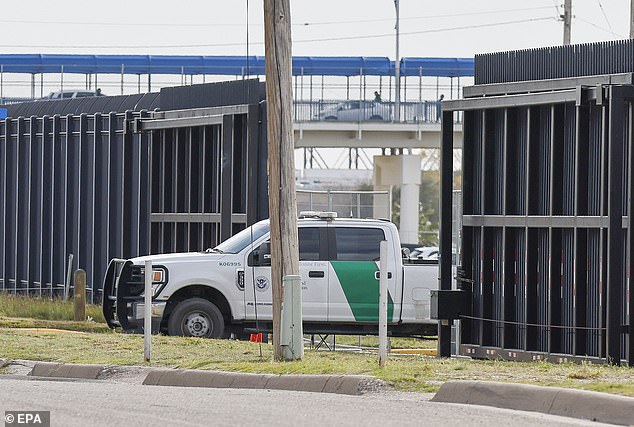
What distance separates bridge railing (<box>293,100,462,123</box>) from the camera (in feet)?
193

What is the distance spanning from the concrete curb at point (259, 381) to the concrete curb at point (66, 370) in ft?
3.11

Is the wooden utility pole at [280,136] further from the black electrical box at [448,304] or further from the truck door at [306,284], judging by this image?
the truck door at [306,284]

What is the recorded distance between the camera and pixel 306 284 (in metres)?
20.0

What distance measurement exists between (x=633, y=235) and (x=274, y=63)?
465 centimetres

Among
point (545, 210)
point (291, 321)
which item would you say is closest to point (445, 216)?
point (545, 210)

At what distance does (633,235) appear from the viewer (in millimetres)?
15797

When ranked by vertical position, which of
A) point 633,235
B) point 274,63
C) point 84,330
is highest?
point 274,63

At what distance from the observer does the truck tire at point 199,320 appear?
19656 millimetres

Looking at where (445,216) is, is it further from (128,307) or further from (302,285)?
(128,307)

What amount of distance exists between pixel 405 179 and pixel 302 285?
4677 cm

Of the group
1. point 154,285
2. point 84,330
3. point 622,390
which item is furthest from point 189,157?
point 622,390

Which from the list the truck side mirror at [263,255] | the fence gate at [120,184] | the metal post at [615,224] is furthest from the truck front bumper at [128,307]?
the metal post at [615,224]

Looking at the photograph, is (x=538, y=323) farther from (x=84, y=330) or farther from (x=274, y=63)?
(x=84, y=330)

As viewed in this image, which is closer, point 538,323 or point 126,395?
point 126,395
